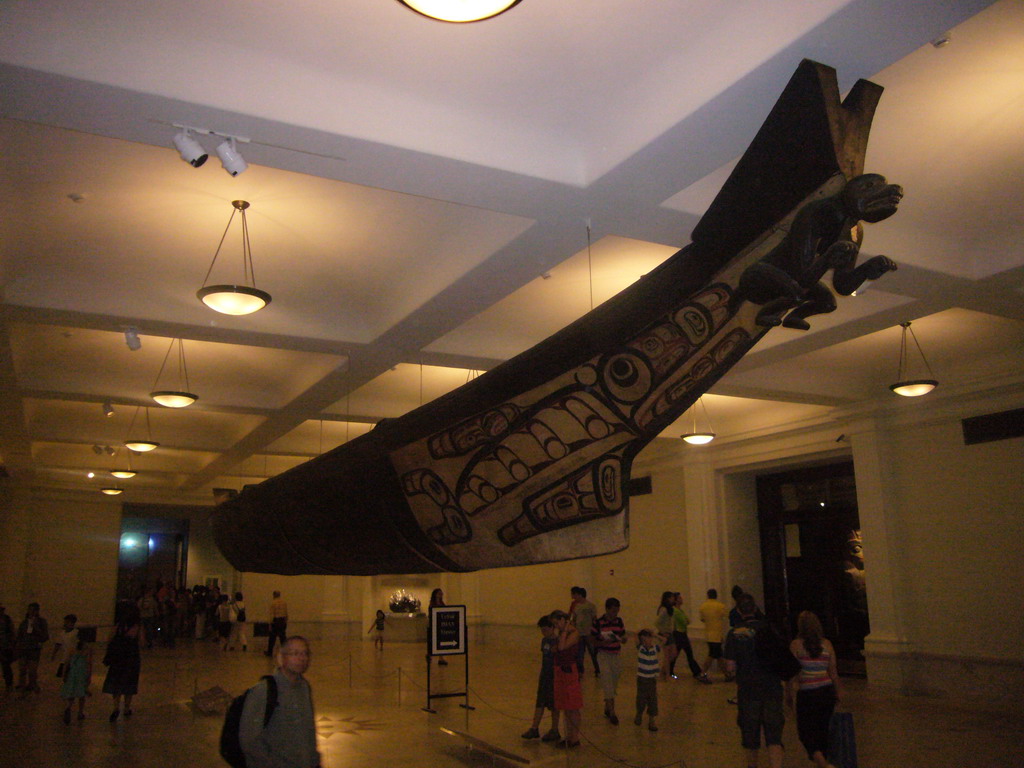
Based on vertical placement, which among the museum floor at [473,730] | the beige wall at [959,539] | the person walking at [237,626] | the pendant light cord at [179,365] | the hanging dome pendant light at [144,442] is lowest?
the museum floor at [473,730]

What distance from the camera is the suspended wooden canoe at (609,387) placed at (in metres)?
3.05

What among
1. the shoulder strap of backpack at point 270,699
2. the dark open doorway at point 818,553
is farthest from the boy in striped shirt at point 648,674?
the dark open doorway at point 818,553

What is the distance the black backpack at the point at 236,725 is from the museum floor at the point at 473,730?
3255mm

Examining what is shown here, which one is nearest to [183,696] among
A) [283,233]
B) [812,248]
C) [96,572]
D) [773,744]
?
[283,233]

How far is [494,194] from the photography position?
5.46 meters

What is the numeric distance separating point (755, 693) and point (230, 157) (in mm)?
4977

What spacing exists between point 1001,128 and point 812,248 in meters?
3.54

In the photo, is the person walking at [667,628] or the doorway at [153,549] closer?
the person walking at [667,628]

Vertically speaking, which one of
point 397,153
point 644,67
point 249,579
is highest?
point 644,67

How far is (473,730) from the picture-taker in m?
8.35

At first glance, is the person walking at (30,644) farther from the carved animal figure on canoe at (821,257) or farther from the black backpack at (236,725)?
the carved animal figure on canoe at (821,257)

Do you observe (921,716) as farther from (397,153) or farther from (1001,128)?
(397,153)

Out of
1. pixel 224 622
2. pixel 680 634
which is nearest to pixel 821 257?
pixel 680 634

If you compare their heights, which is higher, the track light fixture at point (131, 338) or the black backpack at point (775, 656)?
the track light fixture at point (131, 338)
